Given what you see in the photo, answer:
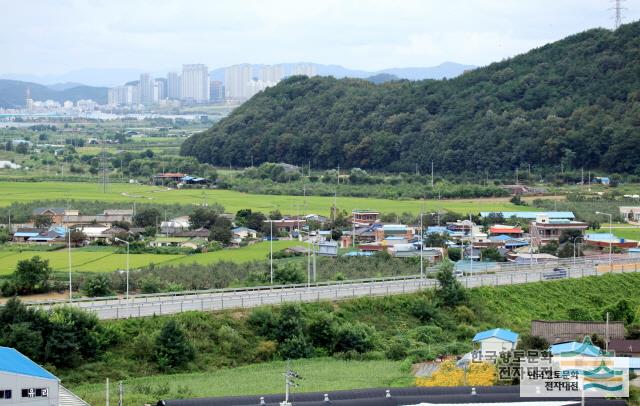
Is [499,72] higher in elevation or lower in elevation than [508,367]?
higher

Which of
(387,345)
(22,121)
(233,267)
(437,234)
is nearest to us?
(387,345)

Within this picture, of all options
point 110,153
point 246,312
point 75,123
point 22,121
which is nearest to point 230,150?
point 110,153

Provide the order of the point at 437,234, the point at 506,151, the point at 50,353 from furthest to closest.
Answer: the point at 506,151, the point at 437,234, the point at 50,353

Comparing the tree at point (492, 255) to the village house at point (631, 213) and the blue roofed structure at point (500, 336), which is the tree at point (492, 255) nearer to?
the village house at point (631, 213)

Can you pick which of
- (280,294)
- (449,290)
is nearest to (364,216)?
(449,290)

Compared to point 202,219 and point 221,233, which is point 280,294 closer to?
point 221,233

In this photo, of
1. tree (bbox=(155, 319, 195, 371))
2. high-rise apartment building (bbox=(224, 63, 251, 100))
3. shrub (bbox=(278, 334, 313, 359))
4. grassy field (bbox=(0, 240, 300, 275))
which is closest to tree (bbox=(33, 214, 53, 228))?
grassy field (bbox=(0, 240, 300, 275))

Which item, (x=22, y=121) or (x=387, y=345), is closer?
(x=387, y=345)

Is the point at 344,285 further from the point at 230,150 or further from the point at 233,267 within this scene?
the point at 230,150
